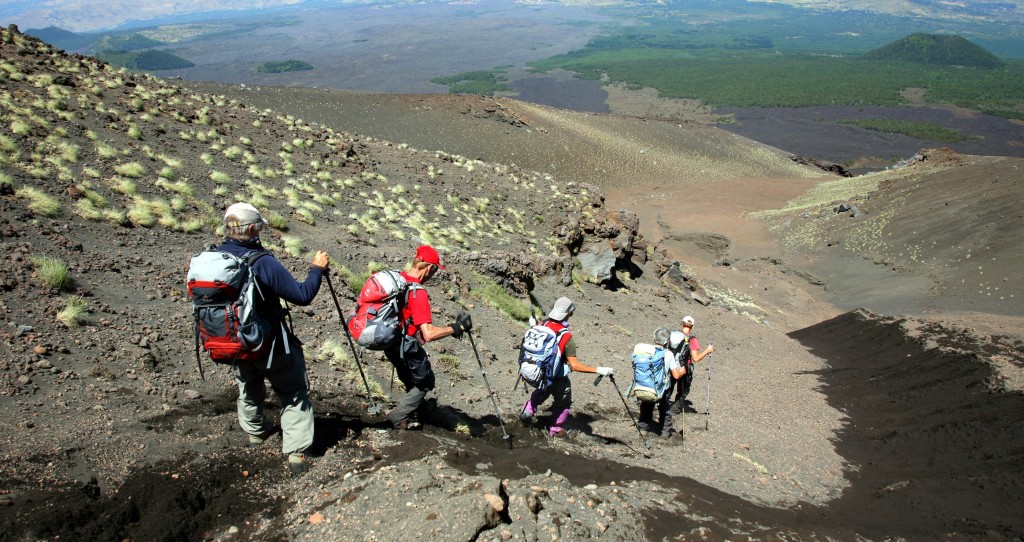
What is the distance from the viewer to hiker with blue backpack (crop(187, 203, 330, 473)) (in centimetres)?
360

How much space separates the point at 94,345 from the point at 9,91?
11617 mm

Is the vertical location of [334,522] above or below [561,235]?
above

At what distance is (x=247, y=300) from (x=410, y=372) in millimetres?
1592

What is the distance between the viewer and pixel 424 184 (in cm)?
1938

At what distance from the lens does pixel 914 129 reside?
2901 inches

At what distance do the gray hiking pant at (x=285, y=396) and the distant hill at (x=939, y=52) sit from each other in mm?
163225

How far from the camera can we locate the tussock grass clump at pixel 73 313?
5.28 m

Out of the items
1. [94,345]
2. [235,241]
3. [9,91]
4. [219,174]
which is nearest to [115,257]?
[94,345]

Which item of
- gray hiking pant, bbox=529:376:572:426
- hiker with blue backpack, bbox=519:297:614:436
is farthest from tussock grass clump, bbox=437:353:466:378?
hiker with blue backpack, bbox=519:297:614:436

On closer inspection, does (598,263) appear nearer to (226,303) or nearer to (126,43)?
(226,303)

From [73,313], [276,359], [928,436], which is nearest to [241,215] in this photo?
[276,359]

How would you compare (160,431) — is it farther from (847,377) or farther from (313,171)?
(313,171)

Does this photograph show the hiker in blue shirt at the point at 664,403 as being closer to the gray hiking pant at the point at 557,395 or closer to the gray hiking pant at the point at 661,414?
the gray hiking pant at the point at 661,414

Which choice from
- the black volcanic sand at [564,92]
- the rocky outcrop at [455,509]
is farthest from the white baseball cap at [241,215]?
the black volcanic sand at [564,92]
